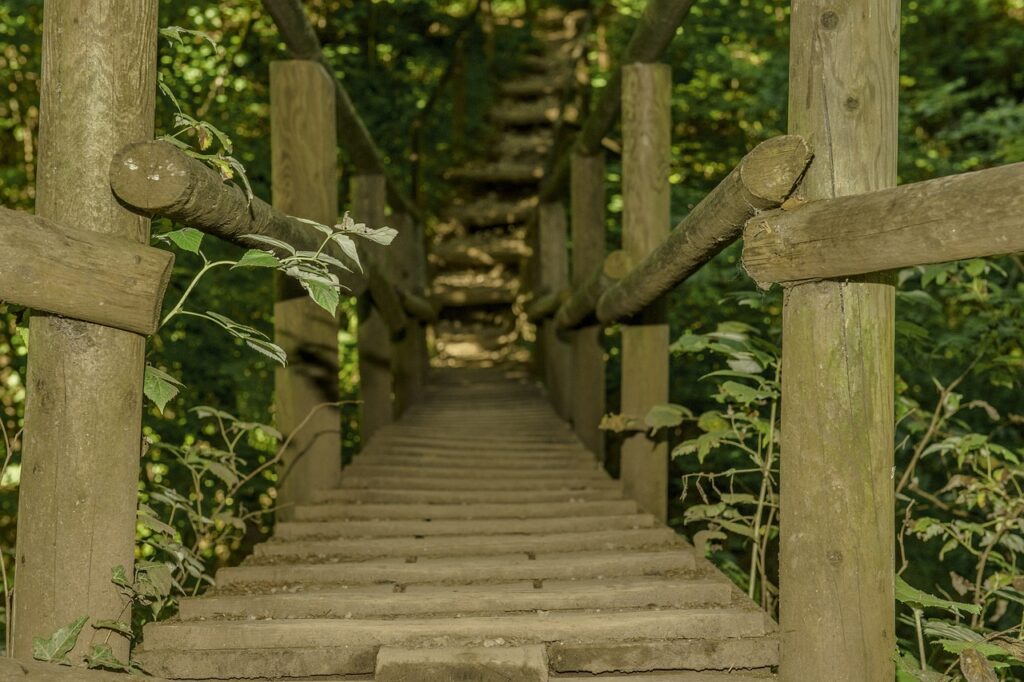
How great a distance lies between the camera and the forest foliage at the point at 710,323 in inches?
115

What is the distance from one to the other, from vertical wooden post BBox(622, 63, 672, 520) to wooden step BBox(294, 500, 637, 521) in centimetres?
36

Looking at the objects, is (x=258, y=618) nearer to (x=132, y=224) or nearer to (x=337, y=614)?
(x=337, y=614)

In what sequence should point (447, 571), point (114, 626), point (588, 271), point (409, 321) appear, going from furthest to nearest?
point (409, 321)
point (588, 271)
point (447, 571)
point (114, 626)

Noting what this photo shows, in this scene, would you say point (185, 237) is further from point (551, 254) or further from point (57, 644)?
point (551, 254)

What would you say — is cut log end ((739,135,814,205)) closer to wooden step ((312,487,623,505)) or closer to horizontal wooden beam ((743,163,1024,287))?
horizontal wooden beam ((743,163,1024,287))

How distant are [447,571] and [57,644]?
1.26 m

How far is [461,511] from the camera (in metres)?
3.59

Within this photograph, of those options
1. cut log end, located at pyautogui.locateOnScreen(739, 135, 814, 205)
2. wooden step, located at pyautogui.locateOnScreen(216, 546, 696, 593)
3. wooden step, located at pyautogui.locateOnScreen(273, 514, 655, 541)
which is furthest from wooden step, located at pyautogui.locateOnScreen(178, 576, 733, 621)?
cut log end, located at pyautogui.locateOnScreen(739, 135, 814, 205)

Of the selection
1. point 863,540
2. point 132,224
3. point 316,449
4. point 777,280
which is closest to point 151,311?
point 132,224

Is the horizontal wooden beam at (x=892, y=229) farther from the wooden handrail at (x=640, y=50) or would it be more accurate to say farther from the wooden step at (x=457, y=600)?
the wooden handrail at (x=640, y=50)

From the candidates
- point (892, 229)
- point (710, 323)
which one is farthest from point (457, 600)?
point (710, 323)

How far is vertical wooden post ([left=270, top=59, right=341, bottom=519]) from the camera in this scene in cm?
363

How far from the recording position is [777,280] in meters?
2.08

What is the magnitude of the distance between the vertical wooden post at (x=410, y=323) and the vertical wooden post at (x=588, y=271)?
149 cm
